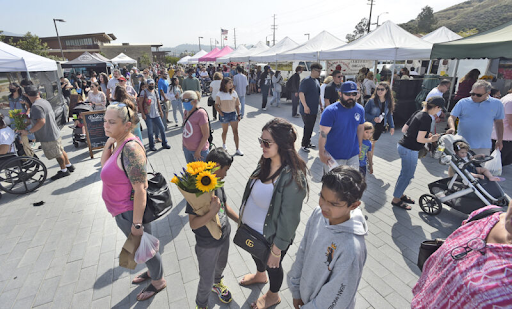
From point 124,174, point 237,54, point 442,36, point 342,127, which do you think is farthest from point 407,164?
point 237,54

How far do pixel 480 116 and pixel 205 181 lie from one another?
15.2 ft

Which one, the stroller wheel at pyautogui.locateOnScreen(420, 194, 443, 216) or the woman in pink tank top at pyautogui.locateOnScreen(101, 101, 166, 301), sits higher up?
the woman in pink tank top at pyautogui.locateOnScreen(101, 101, 166, 301)

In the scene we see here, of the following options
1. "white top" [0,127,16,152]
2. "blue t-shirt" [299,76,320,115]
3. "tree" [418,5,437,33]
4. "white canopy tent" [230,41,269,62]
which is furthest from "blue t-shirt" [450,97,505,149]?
"tree" [418,5,437,33]

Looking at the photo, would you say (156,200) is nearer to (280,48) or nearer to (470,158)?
(470,158)

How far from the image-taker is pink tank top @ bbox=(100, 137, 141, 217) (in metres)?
2.24

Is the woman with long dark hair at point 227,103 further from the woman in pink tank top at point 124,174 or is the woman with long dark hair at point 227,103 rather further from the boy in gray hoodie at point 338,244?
the boy in gray hoodie at point 338,244

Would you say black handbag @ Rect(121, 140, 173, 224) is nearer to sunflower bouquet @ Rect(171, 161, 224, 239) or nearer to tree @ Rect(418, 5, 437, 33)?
sunflower bouquet @ Rect(171, 161, 224, 239)

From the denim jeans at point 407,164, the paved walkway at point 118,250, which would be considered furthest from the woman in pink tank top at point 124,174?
the denim jeans at point 407,164

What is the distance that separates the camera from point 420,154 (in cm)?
423

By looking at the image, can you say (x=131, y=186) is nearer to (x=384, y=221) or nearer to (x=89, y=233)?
(x=89, y=233)

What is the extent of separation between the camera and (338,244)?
1.49 meters

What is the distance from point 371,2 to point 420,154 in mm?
51873

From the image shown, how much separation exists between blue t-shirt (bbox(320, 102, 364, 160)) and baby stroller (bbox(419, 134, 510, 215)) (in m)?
1.49

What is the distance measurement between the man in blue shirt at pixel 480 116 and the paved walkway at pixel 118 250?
3.96 ft
